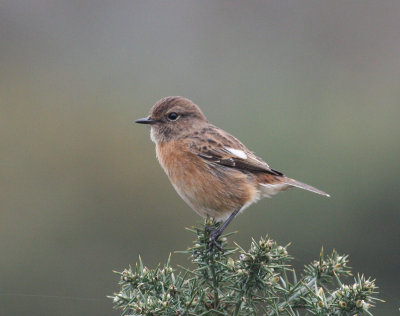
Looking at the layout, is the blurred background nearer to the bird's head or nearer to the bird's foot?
the bird's head

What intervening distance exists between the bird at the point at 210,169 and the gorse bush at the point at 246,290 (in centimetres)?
120

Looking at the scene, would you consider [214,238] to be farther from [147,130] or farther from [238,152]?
[147,130]

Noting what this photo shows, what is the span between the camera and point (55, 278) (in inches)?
305

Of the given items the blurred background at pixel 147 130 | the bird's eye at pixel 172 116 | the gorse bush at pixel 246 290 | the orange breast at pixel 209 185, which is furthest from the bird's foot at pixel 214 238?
the blurred background at pixel 147 130

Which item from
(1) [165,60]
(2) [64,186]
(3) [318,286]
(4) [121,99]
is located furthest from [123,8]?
(3) [318,286]

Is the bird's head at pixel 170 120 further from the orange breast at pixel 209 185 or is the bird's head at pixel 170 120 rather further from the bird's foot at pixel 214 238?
the bird's foot at pixel 214 238

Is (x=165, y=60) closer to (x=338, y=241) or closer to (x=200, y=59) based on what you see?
(x=200, y=59)

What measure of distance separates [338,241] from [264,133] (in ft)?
6.76

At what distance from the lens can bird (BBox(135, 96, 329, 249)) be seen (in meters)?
5.39

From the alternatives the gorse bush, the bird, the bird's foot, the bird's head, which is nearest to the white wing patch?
the bird

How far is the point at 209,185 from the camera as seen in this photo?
5.45 m

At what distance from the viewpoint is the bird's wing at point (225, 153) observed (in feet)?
18.4

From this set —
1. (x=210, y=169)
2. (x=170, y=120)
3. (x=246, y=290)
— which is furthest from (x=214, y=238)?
(x=170, y=120)

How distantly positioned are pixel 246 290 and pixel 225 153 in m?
2.20
